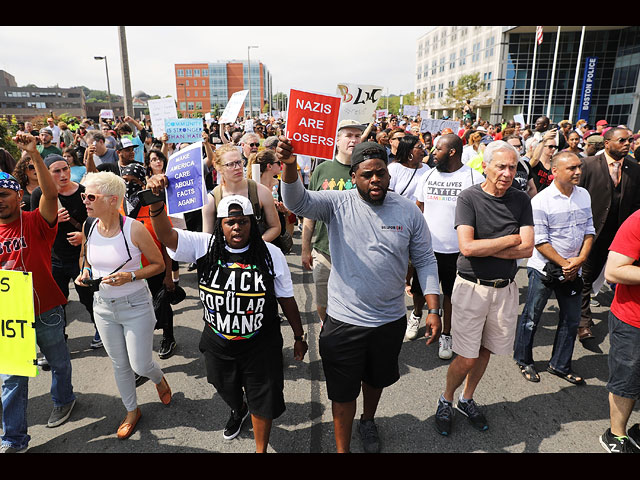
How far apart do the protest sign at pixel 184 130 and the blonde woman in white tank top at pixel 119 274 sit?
3447mm

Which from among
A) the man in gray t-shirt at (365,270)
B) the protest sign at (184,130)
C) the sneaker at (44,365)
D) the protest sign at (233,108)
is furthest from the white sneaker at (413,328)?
the protest sign at (233,108)

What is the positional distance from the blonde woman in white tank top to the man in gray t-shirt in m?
1.41

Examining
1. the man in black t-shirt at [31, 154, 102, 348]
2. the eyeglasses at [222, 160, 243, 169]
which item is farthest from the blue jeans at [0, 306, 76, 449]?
the eyeglasses at [222, 160, 243, 169]

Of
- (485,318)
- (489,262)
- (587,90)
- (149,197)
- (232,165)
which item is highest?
(587,90)

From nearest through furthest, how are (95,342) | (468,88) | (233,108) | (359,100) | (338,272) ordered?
(338,272), (95,342), (359,100), (233,108), (468,88)

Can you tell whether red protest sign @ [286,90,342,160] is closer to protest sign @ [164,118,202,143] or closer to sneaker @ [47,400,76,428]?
sneaker @ [47,400,76,428]

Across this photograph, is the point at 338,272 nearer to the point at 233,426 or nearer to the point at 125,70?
Result: the point at 233,426

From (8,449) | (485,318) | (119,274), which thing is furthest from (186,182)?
(485,318)

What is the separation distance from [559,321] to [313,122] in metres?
3.09

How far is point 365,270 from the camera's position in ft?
8.40

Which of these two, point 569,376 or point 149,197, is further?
point 569,376

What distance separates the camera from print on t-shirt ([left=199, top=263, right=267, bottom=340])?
2584 mm

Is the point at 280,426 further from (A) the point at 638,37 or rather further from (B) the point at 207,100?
(B) the point at 207,100

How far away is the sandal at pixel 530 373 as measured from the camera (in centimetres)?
387
